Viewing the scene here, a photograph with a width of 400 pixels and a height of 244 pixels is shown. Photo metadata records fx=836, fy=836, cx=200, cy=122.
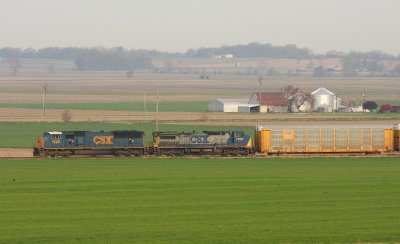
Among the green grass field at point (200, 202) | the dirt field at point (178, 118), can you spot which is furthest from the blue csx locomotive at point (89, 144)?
the dirt field at point (178, 118)

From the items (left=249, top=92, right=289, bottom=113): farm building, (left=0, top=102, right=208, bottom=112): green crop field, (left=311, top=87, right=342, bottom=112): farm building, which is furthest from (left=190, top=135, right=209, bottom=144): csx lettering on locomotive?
(left=311, top=87, right=342, bottom=112): farm building

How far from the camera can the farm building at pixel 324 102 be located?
135000 mm

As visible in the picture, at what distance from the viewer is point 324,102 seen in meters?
138

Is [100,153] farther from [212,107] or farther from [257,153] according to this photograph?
[212,107]

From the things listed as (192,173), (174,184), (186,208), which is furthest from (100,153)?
(186,208)

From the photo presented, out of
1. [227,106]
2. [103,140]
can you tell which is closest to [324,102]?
[227,106]

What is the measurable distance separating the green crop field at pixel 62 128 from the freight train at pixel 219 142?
14.6 meters

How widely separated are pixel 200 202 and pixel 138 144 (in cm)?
→ 2539

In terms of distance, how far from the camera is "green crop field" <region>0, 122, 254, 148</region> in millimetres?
80137

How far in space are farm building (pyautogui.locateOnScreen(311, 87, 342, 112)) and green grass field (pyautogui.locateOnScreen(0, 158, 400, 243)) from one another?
7932 cm

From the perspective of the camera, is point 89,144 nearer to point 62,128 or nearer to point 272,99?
point 62,128

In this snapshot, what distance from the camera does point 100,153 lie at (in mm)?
62969

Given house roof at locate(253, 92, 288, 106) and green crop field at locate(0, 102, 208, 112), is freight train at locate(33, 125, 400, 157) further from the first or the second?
green crop field at locate(0, 102, 208, 112)

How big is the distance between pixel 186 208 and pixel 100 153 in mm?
27331
